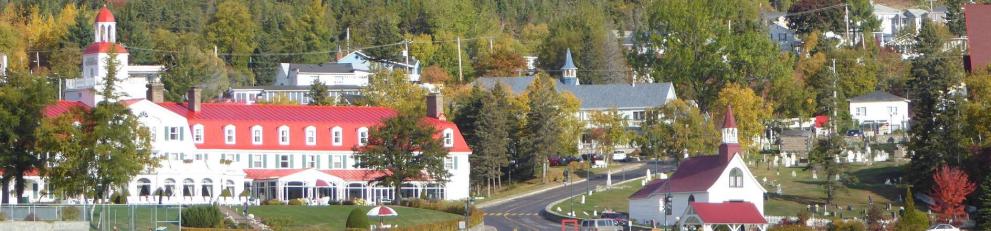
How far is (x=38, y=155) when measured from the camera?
119 meters

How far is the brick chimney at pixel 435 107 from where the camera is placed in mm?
148375

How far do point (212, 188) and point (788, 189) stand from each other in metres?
36.5

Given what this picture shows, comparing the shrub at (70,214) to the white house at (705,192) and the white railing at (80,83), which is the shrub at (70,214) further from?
the white railing at (80,83)

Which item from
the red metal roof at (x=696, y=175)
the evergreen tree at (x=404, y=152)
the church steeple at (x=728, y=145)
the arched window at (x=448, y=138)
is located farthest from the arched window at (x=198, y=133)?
the church steeple at (x=728, y=145)

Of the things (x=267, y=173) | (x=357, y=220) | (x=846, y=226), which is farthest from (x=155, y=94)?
(x=846, y=226)

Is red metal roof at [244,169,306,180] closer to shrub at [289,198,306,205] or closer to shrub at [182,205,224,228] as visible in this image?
shrub at [289,198,306,205]

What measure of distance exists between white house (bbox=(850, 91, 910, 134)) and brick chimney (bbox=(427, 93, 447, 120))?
45491 mm

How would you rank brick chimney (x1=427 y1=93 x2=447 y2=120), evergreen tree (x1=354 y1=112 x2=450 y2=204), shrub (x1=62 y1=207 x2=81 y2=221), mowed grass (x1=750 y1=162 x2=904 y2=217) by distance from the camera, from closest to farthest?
shrub (x1=62 y1=207 x2=81 y2=221)
evergreen tree (x1=354 y1=112 x2=450 y2=204)
mowed grass (x1=750 y1=162 x2=904 y2=217)
brick chimney (x1=427 y1=93 x2=447 y2=120)

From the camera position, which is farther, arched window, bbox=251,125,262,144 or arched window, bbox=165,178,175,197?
arched window, bbox=251,125,262,144

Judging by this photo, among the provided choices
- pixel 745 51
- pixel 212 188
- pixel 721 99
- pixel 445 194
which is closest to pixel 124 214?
pixel 212 188

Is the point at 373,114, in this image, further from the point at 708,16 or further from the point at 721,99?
the point at 708,16

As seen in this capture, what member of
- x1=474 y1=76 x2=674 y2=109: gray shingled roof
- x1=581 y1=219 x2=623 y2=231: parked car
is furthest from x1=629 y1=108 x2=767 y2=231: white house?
x1=474 y1=76 x2=674 y2=109: gray shingled roof

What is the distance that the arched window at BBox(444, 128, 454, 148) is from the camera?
5650 inches

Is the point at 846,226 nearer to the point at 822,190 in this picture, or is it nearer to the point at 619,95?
the point at 822,190
